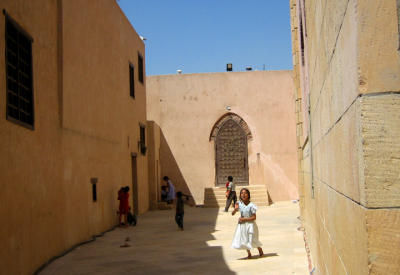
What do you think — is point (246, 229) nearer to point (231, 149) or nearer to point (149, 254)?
point (149, 254)

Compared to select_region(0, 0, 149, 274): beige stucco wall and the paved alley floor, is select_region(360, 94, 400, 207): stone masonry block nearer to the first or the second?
select_region(0, 0, 149, 274): beige stucco wall

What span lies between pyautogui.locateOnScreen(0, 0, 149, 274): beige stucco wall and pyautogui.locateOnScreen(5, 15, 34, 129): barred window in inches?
6.9

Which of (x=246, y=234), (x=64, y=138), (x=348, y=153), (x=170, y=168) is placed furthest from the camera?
(x=170, y=168)

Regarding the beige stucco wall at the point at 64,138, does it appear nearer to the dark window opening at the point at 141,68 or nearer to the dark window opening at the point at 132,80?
the dark window opening at the point at 132,80

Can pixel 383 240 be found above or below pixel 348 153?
below

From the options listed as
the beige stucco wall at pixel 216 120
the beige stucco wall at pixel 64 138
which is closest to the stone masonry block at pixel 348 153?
the beige stucco wall at pixel 64 138

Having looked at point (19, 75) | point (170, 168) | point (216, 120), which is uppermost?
point (216, 120)

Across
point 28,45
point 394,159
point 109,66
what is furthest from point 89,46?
point 394,159

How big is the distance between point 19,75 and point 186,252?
4580 mm

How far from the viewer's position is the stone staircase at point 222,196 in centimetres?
2336

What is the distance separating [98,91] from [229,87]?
39.3 ft

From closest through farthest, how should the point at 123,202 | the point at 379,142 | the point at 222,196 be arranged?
the point at 379,142, the point at 123,202, the point at 222,196

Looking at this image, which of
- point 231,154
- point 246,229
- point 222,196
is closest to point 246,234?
point 246,229

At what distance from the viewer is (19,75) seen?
318 inches
